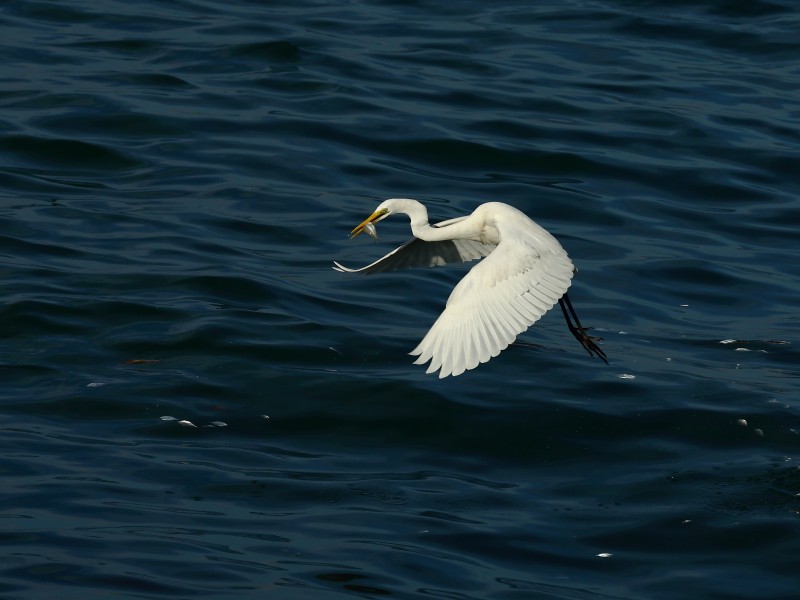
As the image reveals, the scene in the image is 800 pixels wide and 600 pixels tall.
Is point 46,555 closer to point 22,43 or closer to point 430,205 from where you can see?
point 430,205

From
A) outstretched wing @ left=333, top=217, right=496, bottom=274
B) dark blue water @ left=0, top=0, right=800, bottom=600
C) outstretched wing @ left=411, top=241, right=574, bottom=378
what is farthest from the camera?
outstretched wing @ left=333, top=217, right=496, bottom=274

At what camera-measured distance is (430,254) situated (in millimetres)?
8836

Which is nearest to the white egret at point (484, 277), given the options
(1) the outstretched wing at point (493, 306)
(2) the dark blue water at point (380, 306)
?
(1) the outstretched wing at point (493, 306)

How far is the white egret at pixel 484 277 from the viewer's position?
23.1ft

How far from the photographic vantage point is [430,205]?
1311 centimetres

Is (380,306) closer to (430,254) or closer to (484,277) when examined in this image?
(430,254)

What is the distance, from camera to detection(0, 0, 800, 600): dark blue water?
7707 millimetres

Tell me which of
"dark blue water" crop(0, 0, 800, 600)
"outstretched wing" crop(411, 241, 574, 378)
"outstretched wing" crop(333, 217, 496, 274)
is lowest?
"dark blue water" crop(0, 0, 800, 600)

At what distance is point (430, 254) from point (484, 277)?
1390mm

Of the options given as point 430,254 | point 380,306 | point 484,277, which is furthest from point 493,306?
point 380,306

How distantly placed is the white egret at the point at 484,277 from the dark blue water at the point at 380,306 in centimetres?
114

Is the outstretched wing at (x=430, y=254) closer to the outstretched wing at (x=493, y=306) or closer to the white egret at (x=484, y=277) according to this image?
the white egret at (x=484, y=277)

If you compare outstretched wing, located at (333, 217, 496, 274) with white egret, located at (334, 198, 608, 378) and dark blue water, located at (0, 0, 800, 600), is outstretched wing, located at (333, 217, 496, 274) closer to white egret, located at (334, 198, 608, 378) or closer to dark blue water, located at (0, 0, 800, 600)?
white egret, located at (334, 198, 608, 378)

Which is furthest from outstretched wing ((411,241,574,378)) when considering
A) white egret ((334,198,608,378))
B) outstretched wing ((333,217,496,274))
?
outstretched wing ((333,217,496,274))
